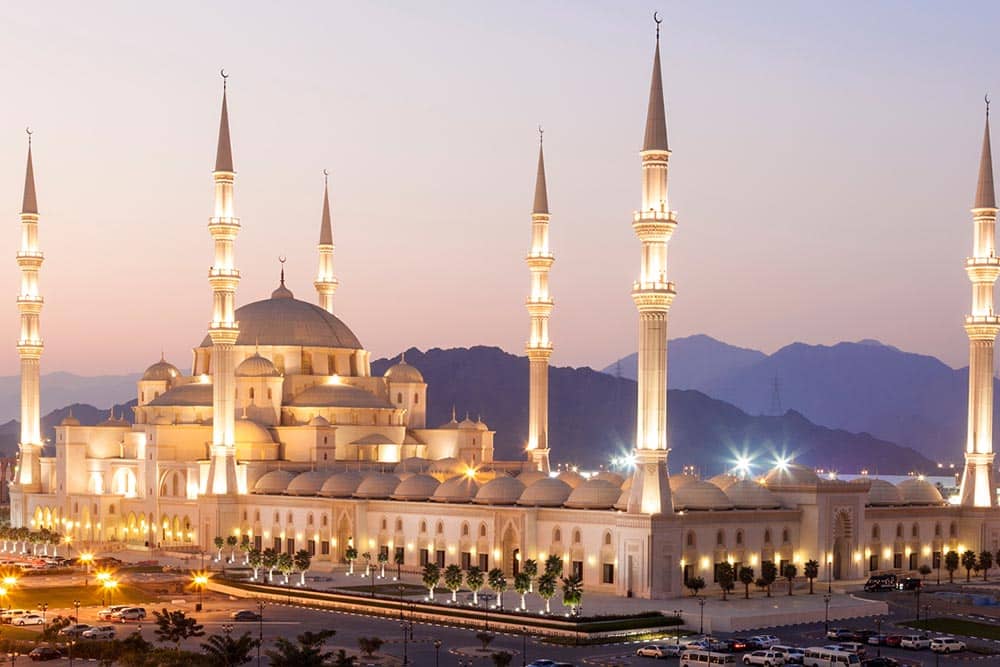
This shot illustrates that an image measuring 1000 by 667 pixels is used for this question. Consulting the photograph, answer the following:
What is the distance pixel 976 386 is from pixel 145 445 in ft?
150

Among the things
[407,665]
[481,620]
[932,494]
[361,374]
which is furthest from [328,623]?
[361,374]

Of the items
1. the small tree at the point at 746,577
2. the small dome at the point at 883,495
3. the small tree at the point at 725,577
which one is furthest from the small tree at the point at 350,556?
the small dome at the point at 883,495

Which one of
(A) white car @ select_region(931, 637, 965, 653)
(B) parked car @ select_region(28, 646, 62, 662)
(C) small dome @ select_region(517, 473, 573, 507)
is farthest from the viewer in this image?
(C) small dome @ select_region(517, 473, 573, 507)

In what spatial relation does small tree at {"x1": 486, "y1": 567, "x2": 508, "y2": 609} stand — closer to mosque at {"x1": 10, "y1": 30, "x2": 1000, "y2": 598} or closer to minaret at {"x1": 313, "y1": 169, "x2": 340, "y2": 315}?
mosque at {"x1": 10, "y1": 30, "x2": 1000, "y2": 598}

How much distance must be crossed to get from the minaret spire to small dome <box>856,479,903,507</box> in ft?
165

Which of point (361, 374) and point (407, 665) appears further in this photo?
point (361, 374)

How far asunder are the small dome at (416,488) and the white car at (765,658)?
1208 inches

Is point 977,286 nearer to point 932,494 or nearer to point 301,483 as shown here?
point 932,494

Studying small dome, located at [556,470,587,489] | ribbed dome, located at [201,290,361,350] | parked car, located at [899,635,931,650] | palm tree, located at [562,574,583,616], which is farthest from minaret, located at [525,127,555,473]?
parked car, located at [899,635,931,650]

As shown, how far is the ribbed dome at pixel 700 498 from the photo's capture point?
72188 mm

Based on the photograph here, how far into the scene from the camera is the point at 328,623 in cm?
6238

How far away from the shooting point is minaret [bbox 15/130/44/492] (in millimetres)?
102625

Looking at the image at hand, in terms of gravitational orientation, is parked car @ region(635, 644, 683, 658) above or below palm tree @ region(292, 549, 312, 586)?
below

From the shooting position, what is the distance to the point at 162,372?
10669cm
